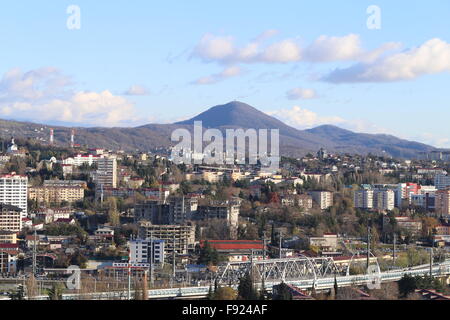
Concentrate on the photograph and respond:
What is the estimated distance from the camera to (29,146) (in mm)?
28734

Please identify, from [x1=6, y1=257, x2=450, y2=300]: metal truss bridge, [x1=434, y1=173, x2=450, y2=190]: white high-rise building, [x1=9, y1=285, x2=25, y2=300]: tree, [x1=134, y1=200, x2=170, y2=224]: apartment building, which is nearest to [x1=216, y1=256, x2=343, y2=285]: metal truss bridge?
[x1=6, y1=257, x2=450, y2=300]: metal truss bridge

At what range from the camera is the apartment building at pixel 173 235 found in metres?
15.4

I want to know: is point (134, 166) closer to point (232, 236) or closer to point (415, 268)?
point (232, 236)

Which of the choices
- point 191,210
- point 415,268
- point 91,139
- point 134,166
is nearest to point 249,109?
point 91,139

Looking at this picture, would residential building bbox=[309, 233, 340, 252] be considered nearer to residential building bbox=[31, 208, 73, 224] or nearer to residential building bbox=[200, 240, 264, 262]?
residential building bbox=[200, 240, 264, 262]

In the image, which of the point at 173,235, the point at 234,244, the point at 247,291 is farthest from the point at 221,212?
the point at 247,291

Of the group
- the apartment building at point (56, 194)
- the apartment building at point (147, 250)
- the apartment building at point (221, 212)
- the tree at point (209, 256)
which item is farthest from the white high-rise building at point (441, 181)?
the apartment building at point (147, 250)

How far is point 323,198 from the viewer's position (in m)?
22.0

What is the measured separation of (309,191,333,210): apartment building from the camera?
859 inches

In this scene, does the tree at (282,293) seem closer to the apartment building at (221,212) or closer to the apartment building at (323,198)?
the apartment building at (221,212)

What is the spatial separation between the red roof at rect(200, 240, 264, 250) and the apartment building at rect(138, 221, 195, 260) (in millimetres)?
248

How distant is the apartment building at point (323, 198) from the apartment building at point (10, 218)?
24.1ft

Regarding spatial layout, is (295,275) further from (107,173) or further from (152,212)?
(107,173)

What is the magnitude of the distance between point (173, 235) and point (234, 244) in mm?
1056
